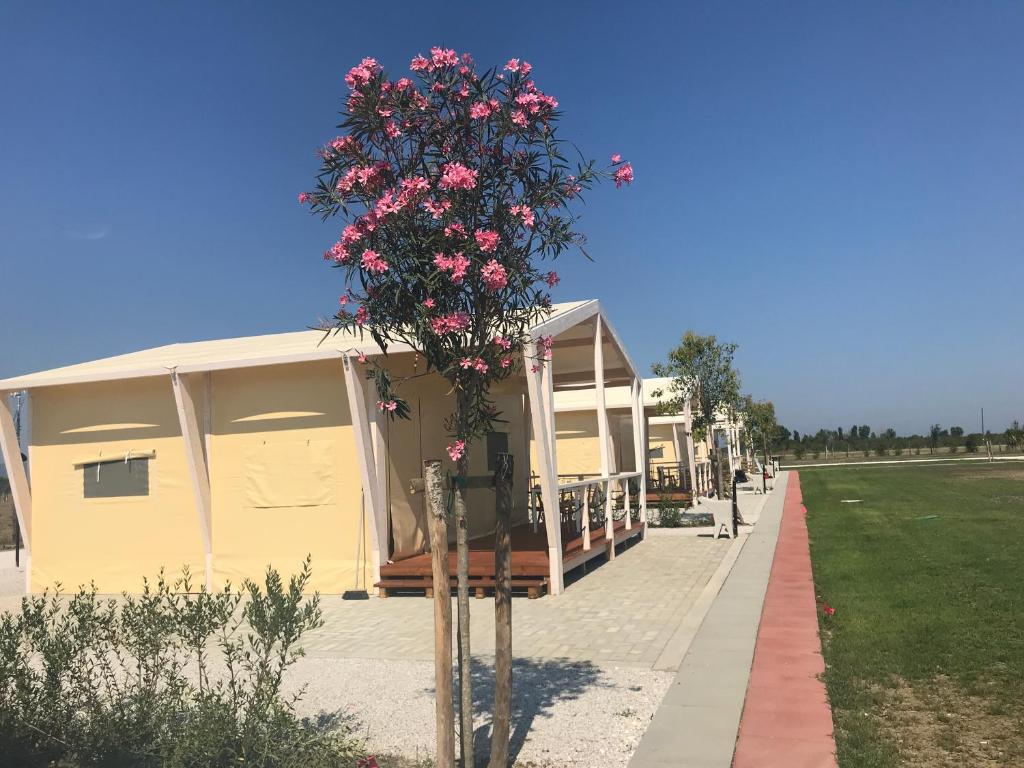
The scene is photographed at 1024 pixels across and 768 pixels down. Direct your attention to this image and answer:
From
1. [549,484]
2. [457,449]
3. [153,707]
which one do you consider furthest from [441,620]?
[549,484]

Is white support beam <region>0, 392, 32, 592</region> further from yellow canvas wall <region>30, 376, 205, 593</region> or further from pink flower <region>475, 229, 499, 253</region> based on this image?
pink flower <region>475, 229, 499, 253</region>

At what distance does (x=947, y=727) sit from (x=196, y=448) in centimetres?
947

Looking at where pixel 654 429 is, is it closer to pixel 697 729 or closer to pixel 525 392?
pixel 525 392

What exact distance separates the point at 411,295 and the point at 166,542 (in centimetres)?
930

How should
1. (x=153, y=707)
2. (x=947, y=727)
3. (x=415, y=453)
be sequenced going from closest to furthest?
1. (x=153, y=707)
2. (x=947, y=727)
3. (x=415, y=453)

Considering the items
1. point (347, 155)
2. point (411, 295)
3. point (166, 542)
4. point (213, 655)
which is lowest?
point (213, 655)

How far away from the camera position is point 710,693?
18.3ft

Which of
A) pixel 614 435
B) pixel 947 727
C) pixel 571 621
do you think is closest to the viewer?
pixel 947 727

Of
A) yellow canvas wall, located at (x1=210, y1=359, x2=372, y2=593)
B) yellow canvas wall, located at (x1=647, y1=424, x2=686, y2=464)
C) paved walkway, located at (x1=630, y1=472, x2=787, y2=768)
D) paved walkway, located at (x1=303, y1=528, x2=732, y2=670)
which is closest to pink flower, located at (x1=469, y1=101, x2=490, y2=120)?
paved walkway, located at (x1=630, y1=472, x2=787, y2=768)

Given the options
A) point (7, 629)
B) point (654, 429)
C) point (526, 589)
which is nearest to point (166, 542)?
point (526, 589)

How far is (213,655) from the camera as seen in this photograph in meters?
7.65

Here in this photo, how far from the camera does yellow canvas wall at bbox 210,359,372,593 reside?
34.7ft

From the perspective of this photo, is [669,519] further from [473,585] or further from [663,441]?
[663,441]

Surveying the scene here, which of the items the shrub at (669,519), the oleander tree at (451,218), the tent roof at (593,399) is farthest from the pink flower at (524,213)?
the tent roof at (593,399)
